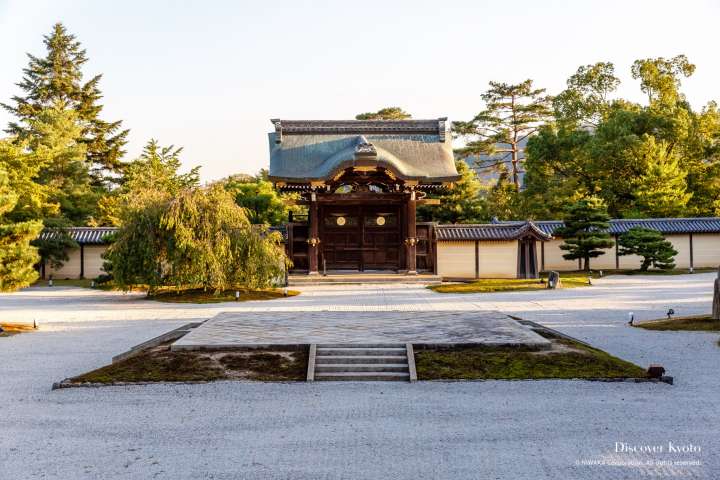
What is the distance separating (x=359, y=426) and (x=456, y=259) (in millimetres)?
23872

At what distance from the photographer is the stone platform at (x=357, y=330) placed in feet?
33.1

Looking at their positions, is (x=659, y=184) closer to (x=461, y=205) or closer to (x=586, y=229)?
(x=586, y=229)

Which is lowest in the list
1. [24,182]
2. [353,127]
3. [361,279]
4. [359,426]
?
[359,426]

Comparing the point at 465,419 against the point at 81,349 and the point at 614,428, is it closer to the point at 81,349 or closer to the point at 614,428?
the point at 614,428

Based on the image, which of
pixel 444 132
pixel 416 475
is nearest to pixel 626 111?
pixel 444 132

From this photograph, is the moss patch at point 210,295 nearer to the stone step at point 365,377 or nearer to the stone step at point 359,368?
the stone step at point 359,368

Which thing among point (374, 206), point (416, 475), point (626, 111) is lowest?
point (416, 475)

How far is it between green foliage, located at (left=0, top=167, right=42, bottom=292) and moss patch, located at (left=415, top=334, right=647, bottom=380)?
10533 millimetres

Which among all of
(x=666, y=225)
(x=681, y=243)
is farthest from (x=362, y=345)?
(x=681, y=243)

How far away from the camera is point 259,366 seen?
30.4 feet

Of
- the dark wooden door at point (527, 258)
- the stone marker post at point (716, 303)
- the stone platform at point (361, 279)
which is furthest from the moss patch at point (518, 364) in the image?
the dark wooden door at point (527, 258)

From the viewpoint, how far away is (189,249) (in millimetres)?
Result: 19688

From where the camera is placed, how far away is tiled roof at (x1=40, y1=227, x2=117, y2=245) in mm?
31188

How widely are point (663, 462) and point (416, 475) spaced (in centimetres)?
236
